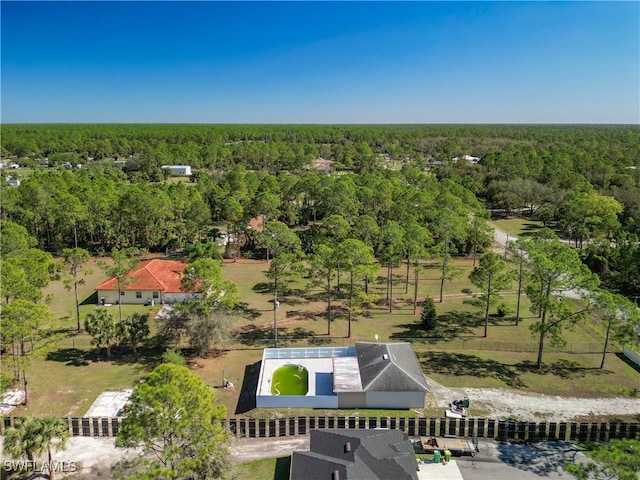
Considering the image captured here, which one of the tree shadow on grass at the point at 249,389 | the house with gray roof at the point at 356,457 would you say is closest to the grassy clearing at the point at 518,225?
the tree shadow on grass at the point at 249,389

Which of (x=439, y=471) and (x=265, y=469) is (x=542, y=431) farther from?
(x=265, y=469)

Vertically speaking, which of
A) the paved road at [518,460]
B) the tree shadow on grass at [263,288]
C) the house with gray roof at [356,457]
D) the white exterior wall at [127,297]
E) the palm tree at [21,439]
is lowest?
the paved road at [518,460]

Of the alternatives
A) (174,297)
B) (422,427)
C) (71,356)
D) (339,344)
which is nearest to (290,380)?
(339,344)

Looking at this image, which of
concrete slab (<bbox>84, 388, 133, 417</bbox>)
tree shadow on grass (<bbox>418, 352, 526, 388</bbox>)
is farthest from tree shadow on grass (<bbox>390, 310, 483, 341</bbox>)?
concrete slab (<bbox>84, 388, 133, 417</bbox>)

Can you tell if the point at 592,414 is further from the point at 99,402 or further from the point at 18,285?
the point at 18,285

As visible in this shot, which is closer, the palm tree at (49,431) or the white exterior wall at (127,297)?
the palm tree at (49,431)

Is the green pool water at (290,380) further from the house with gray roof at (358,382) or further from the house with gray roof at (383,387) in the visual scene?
the house with gray roof at (383,387)

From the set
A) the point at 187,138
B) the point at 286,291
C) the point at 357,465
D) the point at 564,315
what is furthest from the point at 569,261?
the point at 187,138
